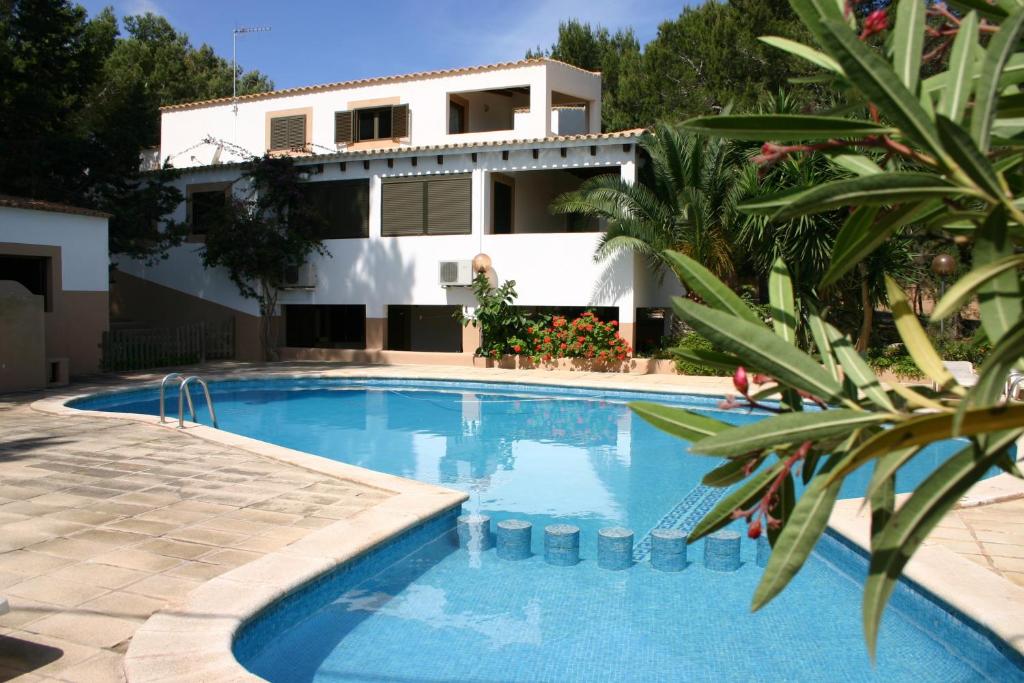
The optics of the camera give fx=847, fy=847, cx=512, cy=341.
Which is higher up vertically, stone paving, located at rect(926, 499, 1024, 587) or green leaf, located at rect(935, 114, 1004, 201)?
green leaf, located at rect(935, 114, 1004, 201)

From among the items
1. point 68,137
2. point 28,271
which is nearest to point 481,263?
point 28,271

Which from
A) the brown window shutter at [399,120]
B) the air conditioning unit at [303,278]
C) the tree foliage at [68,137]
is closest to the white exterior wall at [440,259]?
the air conditioning unit at [303,278]

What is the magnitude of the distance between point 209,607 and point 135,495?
10.5 ft

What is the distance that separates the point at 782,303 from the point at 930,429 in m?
0.59

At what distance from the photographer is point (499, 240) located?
67.1 ft

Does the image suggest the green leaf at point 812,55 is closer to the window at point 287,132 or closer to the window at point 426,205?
the window at point 426,205

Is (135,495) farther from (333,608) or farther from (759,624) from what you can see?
(759,624)

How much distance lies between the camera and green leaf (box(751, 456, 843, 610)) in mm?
1620

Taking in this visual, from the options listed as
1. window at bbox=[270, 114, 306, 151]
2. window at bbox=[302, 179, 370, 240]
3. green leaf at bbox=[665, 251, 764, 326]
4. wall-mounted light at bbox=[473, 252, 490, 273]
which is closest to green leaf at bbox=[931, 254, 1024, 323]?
green leaf at bbox=[665, 251, 764, 326]

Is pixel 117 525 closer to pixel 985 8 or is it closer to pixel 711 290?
pixel 711 290

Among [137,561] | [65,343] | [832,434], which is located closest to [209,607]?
[137,561]

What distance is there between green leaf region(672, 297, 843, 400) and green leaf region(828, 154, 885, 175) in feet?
1.63

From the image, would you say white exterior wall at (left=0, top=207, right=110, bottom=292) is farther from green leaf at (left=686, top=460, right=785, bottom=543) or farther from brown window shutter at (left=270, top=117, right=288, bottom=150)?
green leaf at (left=686, top=460, right=785, bottom=543)

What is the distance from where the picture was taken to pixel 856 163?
196 centimetres
